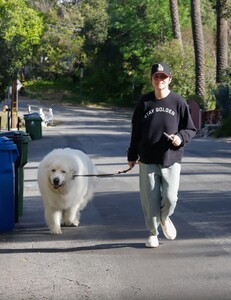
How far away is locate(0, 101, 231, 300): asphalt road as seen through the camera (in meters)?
6.68

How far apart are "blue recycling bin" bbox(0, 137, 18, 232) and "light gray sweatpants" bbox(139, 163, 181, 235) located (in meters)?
2.10

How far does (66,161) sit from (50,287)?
2843 millimetres

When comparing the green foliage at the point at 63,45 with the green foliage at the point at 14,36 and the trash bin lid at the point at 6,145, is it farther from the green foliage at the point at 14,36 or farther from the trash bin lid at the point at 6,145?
the trash bin lid at the point at 6,145

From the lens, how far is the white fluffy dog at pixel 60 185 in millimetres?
9297

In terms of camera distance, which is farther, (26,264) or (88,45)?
(88,45)

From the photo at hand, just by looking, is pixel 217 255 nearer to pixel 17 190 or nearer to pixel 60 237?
pixel 60 237

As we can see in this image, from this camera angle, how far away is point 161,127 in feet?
26.2

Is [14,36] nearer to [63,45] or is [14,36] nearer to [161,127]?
[161,127]

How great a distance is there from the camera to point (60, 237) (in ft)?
30.7

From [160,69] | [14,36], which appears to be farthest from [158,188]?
[14,36]

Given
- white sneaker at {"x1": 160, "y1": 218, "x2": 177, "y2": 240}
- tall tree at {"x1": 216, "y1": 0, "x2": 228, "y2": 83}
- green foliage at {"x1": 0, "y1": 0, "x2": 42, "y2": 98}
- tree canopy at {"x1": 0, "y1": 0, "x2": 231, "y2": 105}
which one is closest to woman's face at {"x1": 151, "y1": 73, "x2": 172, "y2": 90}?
white sneaker at {"x1": 160, "y1": 218, "x2": 177, "y2": 240}

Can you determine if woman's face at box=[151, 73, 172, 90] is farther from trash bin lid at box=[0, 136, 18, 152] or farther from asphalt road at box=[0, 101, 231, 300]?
trash bin lid at box=[0, 136, 18, 152]

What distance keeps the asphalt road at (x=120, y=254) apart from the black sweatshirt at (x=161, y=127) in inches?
42.6

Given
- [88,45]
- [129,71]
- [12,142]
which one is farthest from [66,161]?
[88,45]
